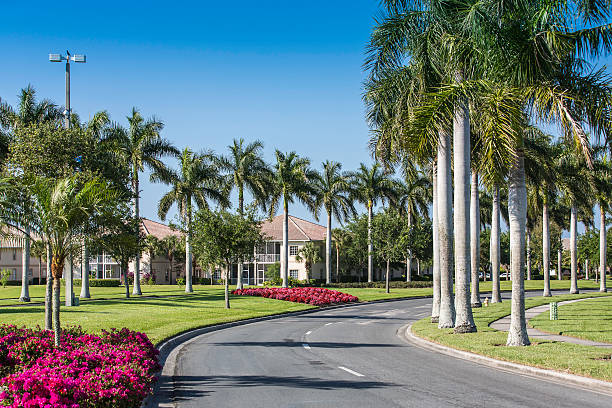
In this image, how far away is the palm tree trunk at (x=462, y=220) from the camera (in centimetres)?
2012

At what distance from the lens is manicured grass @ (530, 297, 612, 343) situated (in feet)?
67.1

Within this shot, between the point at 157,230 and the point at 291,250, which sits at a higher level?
the point at 157,230

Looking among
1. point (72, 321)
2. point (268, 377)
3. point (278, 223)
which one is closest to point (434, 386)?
point (268, 377)

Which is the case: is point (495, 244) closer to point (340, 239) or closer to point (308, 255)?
point (308, 255)

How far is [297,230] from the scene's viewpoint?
81438 mm

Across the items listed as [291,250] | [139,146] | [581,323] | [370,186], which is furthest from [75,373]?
[291,250]

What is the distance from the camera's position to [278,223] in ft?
281

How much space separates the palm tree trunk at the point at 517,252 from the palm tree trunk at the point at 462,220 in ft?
7.63

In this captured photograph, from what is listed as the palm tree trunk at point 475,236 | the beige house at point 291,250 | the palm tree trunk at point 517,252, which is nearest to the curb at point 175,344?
the palm tree trunk at point 517,252

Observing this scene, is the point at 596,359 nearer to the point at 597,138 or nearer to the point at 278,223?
the point at 597,138

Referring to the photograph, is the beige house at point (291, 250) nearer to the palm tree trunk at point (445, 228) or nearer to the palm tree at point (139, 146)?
the palm tree at point (139, 146)

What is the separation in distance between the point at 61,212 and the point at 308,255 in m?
63.1

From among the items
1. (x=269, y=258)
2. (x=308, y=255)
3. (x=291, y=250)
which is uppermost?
(x=291, y=250)

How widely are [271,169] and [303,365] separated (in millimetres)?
44979
